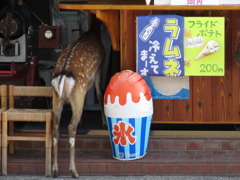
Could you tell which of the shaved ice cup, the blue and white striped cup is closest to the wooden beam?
the shaved ice cup

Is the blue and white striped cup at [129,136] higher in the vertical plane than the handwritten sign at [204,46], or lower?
lower

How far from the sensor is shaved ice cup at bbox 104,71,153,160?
8.12 meters

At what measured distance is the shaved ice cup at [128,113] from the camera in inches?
320

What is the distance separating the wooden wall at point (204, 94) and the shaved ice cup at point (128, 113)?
20.6 inches

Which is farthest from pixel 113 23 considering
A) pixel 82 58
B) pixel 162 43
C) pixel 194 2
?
pixel 194 2

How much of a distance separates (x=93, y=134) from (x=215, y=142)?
169cm

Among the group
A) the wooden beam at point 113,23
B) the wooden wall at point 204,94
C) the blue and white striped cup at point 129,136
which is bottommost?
the blue and white striped cup at point 129,136

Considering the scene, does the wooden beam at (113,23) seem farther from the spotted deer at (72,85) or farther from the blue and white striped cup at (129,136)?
the blue and white striped cup at (129,136)

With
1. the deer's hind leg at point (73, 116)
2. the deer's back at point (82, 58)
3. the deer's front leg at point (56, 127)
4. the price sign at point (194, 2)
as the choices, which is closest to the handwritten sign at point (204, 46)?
the price sign at point (194, 2)

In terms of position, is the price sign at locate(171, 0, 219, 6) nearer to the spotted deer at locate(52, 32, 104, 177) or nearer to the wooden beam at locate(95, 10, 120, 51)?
the wooden beam at locate(95, 10, 120, 51)

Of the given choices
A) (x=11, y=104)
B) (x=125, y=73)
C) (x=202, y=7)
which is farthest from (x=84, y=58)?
(x=202, y=7)

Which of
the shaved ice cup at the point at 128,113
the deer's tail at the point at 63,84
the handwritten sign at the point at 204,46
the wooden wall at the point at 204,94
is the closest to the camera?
the deer's tail at the point at 63,84

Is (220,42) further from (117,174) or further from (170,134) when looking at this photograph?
(117,174)

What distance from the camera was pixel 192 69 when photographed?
838cm
